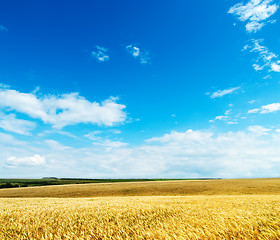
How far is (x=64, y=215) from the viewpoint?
10062 millimetres

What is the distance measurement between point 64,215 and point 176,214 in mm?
5637

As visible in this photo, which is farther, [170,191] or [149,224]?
[170,191]

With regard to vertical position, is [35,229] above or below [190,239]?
below

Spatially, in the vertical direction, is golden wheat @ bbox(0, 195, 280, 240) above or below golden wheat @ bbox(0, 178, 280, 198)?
above

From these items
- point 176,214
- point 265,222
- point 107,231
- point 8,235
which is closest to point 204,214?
point 176,214

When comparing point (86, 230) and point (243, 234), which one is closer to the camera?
point (243, 234)

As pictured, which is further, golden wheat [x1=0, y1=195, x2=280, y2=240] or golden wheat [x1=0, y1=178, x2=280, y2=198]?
golden wheat [x1=0, y1=178, x2=280, y2=198]

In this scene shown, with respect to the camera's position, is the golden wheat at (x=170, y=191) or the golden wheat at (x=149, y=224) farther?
the golden wheat at (x=170, y=191)

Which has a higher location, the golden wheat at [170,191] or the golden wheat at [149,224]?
the golden wheat at [149,224]

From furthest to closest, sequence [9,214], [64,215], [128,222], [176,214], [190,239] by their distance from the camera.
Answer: [9,214], [64,215], [176,214], [128,222], [190,239]

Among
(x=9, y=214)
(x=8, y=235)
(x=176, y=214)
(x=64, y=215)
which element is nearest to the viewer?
(x=8, y=235)

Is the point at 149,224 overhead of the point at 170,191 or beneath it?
overhead

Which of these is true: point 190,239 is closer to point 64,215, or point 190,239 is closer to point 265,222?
point 265,222

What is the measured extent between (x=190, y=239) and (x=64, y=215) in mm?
7410
